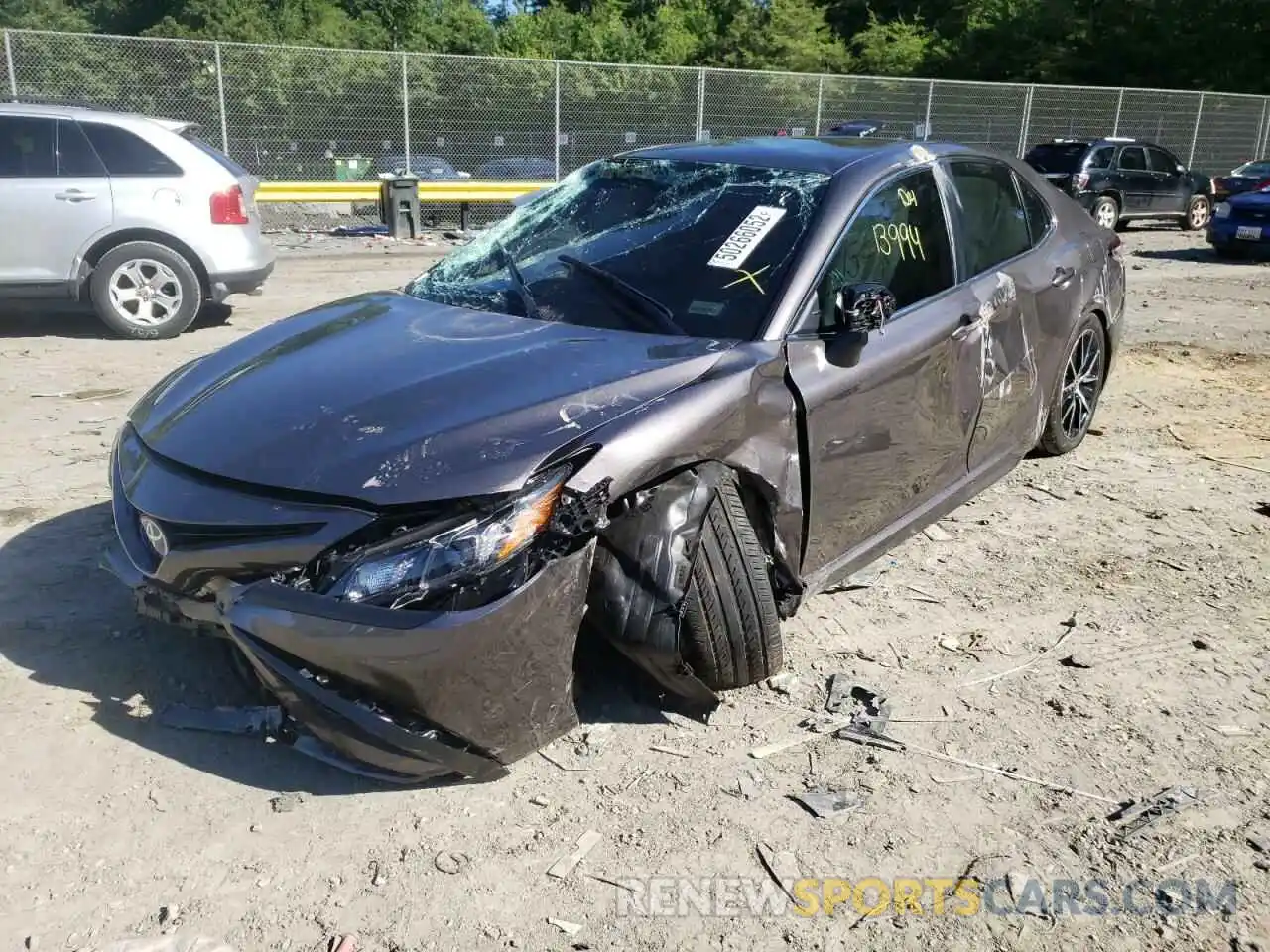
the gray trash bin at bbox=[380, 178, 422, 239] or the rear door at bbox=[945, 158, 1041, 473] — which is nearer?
the rear door at bbox=[945, 158, 1041, 473]

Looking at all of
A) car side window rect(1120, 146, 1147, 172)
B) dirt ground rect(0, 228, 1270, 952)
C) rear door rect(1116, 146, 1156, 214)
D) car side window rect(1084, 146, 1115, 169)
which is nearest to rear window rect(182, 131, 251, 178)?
dirt ground rect(0, 228, 1270, 952)

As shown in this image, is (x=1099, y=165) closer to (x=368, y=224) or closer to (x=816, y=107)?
(x=816, y=107)

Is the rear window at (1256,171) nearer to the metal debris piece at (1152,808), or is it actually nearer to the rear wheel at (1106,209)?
the rear wheel at (1106,209)

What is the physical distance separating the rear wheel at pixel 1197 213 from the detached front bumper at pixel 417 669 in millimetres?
20613

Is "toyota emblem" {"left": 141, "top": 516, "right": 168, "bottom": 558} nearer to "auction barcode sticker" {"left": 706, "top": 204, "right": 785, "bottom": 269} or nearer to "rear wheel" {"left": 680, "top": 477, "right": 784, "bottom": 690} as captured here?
"rear wheel" {"left": 680, "top": 477, "right": 784, "bottom": 690}

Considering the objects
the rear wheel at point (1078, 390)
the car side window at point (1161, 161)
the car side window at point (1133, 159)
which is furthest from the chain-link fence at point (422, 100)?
the rear wheel at point (1078, 390)

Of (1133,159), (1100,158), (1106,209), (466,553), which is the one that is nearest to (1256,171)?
(1133,159)

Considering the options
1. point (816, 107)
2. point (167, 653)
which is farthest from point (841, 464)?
point (816, 107)

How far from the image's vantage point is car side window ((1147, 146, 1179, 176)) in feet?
61.8

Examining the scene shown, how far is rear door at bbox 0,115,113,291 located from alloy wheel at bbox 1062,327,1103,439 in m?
6.88

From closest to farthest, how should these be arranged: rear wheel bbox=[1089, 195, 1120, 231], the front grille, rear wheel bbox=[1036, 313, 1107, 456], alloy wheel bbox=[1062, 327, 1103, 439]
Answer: the front grille
rear wheel bbox=[1036, 313, 1107, 456]
alloy wheel bbox=[1062, 327, 1103, 439]
rear wheel bbox=[1089, 195, 1120, 231]

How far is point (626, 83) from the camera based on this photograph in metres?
18.3

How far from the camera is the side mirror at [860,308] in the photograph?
11.2ft

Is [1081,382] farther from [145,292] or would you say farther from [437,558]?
[145,292]
